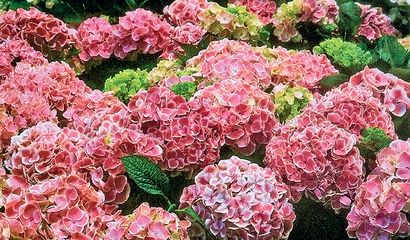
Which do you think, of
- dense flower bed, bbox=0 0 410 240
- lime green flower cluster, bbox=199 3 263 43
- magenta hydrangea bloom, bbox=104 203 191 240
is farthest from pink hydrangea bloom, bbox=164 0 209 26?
magenta hydrangea bloom, bbox=104 203 191 240

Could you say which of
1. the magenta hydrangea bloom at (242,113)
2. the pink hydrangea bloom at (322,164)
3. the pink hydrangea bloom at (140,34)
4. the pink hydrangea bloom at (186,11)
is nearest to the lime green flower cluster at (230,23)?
the pink hydrangea bloom at (186,11)

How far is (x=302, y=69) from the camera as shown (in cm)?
389

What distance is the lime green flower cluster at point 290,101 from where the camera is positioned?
3.61 m

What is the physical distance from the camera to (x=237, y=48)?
13.1 ft

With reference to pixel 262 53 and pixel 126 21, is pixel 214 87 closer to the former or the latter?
pixel 262 53

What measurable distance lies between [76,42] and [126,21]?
385 millimetres

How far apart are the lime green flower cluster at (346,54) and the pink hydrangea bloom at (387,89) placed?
0.55 meters

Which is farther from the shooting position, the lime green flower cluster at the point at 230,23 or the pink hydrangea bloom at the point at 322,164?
the lime green flower cluster at the point at 230,23

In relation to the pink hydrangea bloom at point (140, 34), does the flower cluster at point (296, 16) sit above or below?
below

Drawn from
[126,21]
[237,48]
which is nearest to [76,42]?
[126,21]

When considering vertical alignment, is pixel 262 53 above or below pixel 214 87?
below

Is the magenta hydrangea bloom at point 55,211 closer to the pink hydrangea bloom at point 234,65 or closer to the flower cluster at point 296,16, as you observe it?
the pink hydrangea bloom at point 234,65

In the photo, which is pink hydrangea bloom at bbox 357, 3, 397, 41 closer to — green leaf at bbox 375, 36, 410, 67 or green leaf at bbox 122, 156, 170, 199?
green leaf at bbox 375, 36, 410, 67

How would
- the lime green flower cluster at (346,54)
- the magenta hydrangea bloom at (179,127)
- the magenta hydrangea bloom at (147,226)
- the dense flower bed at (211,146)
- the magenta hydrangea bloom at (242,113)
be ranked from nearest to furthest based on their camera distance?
the magenta hydrangea bloom at (147,226) < the dense flower bed at (211,146) < the magenta hydrangea bloom at (179,127) < the magenta hydrangea bloom at (242,113) < the lime green flower cluster at (346,54)
